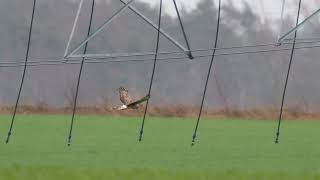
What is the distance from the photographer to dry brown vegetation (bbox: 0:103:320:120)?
30.2 meters

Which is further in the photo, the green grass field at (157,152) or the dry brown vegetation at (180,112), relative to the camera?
the dry brown vegetation at (180,112)

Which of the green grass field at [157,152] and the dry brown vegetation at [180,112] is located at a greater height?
the dry brown vegetation at [180,112]

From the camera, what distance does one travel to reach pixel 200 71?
3966 cm

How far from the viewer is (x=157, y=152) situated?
14.9 meters

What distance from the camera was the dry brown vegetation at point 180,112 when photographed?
99.2ft

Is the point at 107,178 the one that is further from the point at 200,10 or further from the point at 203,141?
the point at 200,10

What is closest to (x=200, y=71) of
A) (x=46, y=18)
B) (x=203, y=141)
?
(x=46, y=18)

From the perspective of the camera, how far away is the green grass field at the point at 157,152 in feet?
32.5

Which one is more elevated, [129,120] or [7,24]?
[7,24]

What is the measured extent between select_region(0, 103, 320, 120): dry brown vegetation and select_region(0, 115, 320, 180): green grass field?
482 centimetres

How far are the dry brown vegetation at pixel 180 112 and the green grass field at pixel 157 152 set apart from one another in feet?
15.8

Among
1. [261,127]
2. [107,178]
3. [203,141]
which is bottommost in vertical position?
[107,178]

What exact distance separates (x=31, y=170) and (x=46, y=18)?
29.4 m

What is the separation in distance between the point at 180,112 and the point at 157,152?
16.0m
